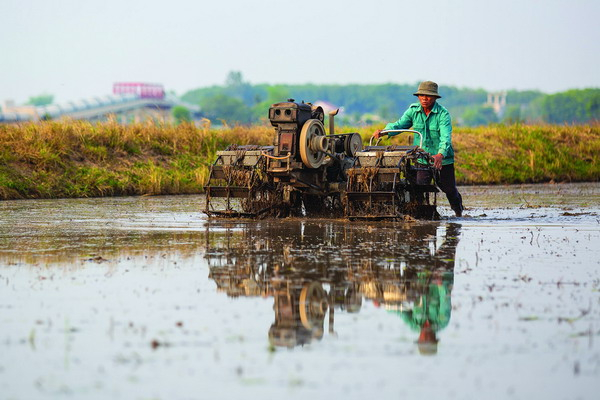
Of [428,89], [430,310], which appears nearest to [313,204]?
[428,89]

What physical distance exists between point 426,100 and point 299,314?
884cm

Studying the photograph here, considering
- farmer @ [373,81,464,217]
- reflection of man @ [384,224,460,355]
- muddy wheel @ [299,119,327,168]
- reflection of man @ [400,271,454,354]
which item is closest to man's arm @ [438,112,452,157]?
farmer @ [373,81,464,217]

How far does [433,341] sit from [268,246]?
4.89m

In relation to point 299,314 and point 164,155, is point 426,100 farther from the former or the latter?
point 164,155

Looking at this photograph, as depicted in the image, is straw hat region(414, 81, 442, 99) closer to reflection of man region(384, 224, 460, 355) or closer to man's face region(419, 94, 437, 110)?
man's face region(419, 94, 437, 110)

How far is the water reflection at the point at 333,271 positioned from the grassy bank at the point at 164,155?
28.7 feet

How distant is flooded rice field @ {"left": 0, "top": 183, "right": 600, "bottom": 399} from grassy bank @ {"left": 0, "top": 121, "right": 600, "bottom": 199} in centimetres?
857

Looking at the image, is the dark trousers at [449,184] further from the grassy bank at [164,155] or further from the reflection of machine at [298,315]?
the grassy bank at [164,155]

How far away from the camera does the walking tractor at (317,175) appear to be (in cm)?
1355

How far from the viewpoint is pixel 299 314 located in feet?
22.4

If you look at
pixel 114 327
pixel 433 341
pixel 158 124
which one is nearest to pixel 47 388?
pixel 114 327

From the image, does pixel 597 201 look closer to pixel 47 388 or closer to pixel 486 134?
pixel 486 134

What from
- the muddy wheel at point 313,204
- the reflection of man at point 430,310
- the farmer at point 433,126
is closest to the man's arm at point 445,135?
the farmer at point 433,126

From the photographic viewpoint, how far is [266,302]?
7309mm
